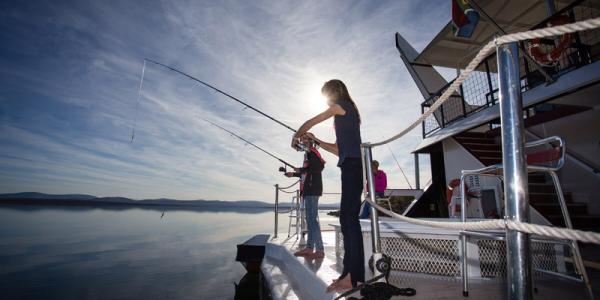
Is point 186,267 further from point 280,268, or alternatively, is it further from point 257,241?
point 280,268

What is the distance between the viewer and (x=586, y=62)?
4.36 m

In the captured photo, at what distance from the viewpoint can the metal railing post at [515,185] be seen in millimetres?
841

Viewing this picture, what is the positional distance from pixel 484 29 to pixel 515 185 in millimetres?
10298

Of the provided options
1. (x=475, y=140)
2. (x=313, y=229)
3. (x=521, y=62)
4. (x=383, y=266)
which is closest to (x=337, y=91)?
(x=383, y=266)

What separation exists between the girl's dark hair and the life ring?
16.9 ft

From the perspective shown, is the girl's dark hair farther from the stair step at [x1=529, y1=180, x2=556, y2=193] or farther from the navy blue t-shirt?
the stair step at [x1=529, y1=180, x2=556, y2=193]

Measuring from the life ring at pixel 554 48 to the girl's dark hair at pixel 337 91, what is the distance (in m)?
5.15

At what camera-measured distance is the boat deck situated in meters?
2.11

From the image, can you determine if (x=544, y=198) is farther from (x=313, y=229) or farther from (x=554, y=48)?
(x=313, y=229)

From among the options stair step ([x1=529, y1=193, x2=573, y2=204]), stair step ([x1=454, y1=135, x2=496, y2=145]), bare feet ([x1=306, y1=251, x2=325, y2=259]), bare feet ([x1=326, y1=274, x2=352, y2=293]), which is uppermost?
stair step ([x1=454, y1=135, x2=496, y2=145])

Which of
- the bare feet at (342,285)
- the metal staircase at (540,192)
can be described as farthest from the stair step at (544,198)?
the bare feet at (342,285)

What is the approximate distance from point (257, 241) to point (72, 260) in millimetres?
15857

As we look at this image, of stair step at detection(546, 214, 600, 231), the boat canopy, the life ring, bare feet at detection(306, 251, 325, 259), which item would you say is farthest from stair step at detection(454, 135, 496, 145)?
bare feet at detection(306, 251, 325, 259)

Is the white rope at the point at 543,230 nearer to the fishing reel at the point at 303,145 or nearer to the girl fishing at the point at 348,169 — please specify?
the girl fishing at the point at 348,169
